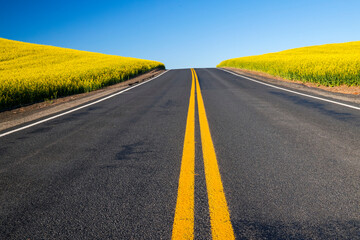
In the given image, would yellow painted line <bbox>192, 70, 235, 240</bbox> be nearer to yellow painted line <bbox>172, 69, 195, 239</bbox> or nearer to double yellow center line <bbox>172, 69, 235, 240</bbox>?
double yellow center line <bbox>172, 69, 235, 240</bbox>

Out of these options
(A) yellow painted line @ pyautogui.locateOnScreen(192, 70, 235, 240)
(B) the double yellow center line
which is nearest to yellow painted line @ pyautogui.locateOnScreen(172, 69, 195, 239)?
(B) the double yellow center line

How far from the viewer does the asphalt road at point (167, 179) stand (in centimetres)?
197

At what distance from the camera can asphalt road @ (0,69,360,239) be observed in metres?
1.97

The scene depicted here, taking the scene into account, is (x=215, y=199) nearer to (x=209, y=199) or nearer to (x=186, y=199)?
(x=209, y=199)

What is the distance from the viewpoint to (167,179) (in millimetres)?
2760

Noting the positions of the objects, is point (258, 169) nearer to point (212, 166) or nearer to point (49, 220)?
point (212, 166)

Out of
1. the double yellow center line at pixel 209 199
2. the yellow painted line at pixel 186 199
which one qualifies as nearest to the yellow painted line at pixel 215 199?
the double yellow center line at pixel 209 199

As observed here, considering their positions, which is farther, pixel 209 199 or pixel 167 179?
pixel 167 179

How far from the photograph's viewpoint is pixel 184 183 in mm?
2650

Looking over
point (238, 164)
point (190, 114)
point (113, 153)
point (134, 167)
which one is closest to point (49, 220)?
point (134, 167)

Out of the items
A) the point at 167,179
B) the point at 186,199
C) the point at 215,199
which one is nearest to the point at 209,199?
the point at 215,199

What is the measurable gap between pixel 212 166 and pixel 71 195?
160 cm

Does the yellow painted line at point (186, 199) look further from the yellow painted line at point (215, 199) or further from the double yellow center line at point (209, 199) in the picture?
the yellow painted line at point (215, 199)

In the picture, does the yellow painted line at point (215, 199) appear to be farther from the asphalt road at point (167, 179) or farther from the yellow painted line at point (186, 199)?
the yellow painted line at point (186, 199)
